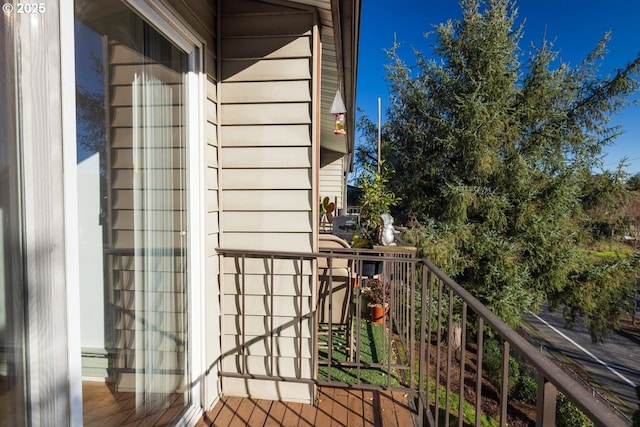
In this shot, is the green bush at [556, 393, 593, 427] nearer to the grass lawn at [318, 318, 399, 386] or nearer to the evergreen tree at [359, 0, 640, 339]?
the evergreen tree at [359, 0, 640, 339]

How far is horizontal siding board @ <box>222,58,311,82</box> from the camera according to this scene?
6.86 ft

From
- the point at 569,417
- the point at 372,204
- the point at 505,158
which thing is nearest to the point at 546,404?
the point at 372,204

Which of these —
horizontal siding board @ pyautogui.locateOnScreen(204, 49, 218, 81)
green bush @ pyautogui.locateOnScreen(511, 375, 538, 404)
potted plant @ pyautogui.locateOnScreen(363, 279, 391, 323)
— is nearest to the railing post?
horizontal siding board @ pyautogui.locateOnScreen(204, 49, 218, 81)

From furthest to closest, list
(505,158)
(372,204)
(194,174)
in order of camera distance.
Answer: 1. (505,158)
2. (372,204)
3. (194,174)

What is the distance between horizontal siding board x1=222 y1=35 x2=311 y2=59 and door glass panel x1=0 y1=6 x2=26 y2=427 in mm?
1386

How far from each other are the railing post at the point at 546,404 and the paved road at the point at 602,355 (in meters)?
10.1

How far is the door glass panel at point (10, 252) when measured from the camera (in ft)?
2.77

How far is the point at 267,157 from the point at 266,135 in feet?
0.43

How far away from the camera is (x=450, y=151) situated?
7.99 m

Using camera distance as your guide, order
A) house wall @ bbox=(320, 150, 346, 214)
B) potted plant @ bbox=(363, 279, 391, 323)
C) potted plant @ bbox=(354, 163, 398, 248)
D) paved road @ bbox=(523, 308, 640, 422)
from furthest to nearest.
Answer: house wall @ bbox=(320, 150, 346, 214)
paved road @ bbox=(523, 308, 640, 422)
potted plant @ bbox=(363, 279, 391, 323)
potted plant @ bbox=(354, 163, 398, 248)

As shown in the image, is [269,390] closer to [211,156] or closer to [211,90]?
[211,156]

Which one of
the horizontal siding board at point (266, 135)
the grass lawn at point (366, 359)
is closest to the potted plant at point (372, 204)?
the grass lawn at point (366, 359)

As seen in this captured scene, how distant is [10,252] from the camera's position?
0.86 metres

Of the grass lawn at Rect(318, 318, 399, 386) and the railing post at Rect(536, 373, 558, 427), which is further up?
the railing post at Rect(536, 373, 558, 427)
